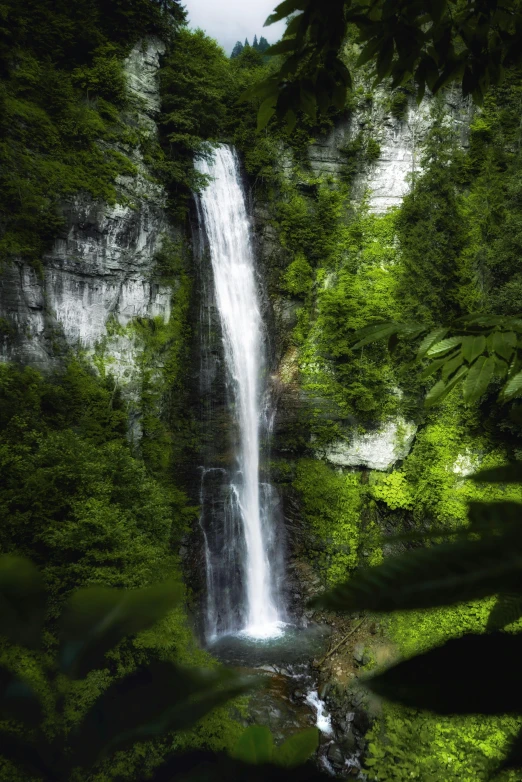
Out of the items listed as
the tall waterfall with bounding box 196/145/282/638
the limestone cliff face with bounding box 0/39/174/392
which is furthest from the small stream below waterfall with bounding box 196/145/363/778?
the limestone cliff face with bounding box 0/39/174/392

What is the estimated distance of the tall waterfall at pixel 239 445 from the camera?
1082cm

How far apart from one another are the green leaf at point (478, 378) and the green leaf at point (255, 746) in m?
0.87

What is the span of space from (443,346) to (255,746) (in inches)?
38.8

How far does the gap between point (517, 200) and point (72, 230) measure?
946 cm

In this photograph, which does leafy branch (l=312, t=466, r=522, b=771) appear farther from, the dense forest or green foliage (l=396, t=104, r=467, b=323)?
green foliage (l=396, t=104, r=467, b=323)

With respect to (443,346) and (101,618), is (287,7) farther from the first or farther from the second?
(101,618)

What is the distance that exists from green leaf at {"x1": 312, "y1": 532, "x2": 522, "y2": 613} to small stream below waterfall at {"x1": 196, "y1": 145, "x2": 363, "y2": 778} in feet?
33.6

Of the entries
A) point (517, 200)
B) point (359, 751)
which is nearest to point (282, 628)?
point (359, 751)

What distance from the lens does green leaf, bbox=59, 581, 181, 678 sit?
2.07 feet

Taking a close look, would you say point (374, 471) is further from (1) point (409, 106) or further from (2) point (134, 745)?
(2) point (134, 745)

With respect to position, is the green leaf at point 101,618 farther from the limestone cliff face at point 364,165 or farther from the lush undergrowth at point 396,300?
the limestone cliff face at point 364,165

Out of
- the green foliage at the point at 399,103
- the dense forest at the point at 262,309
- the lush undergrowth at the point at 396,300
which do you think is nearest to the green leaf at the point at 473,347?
the dense forest at the point at 262,309

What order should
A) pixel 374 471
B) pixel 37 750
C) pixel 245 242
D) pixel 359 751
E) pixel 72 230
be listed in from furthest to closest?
pixel 245 242
pixel 374 471
pixel 72 230
pixel 359 751
pixel 37 750

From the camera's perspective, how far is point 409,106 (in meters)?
12.8
